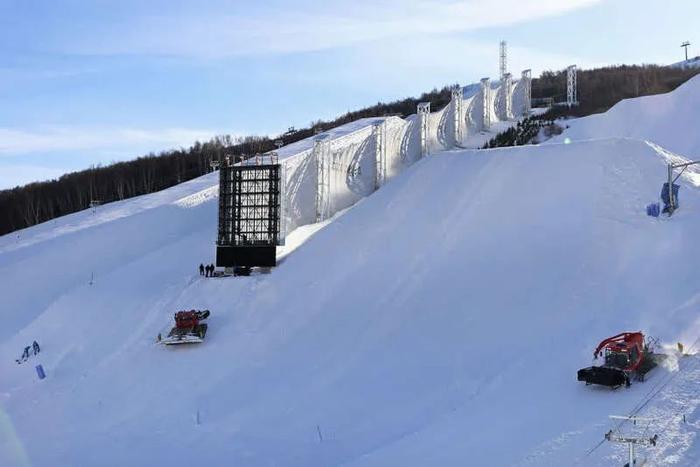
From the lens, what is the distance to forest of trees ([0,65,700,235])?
6141 centimetres

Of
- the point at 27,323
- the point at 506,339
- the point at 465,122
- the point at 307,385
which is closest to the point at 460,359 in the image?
the point at 506,339

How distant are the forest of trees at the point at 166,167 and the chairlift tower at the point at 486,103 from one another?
2282mm

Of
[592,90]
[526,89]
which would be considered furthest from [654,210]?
[592,90]

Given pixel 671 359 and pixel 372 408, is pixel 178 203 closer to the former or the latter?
pixel 372 408

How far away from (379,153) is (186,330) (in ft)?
60.4

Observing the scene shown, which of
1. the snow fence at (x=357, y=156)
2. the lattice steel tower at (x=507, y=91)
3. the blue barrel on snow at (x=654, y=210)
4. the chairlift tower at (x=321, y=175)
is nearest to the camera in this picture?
the blue barrel on snow at (x=654, y=210)

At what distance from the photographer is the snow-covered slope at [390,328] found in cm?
1631

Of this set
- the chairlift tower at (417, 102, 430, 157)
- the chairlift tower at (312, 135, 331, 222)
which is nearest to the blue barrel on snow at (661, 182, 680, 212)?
the chairlift tower at (312, 135, 331, 222)

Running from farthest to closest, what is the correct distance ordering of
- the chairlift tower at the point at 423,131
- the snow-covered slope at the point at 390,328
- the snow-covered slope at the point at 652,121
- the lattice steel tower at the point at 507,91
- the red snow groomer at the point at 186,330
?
the lattice steel tower at the point at 507,91, the snow-covered slope at the point at 652,121, the chairlift tower at the point at 423,131, the red snow groomer at the point at 186,330, the snow-covered slope at the point at 390,328

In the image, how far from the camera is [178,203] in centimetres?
3650

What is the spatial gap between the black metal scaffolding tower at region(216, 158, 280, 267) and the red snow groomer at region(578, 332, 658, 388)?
553 inches

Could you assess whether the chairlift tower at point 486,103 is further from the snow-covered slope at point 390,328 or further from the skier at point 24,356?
the skier at point 24,356

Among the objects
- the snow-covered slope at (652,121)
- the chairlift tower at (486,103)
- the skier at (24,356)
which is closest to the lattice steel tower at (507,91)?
the chairlift tower at (486,103)

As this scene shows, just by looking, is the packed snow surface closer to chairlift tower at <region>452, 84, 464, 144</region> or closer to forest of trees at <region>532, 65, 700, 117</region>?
chairlift tower at <region>452, 84, 464, 144</region>
